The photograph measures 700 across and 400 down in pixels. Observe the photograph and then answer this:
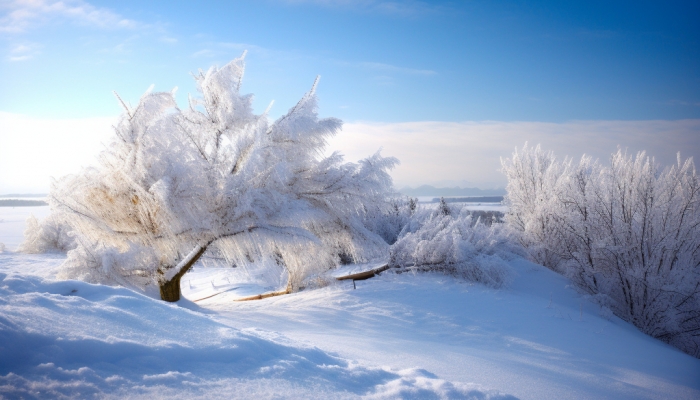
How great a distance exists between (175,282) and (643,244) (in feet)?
28.2

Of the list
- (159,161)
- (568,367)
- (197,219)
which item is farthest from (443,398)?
(159,161)

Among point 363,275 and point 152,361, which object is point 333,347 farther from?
point 363,275

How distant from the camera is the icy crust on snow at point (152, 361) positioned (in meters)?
1.76

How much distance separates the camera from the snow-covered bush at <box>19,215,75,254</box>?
15.8 metres

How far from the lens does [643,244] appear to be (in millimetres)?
7469

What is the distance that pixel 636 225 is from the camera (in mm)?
7562

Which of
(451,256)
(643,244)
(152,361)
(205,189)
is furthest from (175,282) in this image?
(643,244)

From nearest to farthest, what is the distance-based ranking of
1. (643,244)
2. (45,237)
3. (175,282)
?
1. (175,282)
2. (643,244)
3. (45,237)

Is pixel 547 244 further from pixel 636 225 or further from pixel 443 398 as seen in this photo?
pixel 443 398

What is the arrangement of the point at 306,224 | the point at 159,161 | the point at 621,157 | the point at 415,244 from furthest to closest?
the point at 621,157 < the point at 415,244 < the point at 306,224 < the point at 159,161

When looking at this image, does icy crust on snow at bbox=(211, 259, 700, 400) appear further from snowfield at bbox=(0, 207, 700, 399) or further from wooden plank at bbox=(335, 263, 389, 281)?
wooden plank at bbox=(335, 263, 389, 281)

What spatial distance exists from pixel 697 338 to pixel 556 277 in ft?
9.54

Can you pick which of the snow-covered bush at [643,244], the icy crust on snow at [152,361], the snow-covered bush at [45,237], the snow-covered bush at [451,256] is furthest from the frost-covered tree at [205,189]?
the snow-covered bush at [45,237]

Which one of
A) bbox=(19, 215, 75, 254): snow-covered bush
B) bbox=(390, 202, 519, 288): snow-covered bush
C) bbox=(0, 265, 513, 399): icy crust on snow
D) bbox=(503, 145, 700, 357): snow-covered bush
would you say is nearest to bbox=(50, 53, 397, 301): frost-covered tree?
bbox=(390, 202, 519, 288): snow-covered bush
